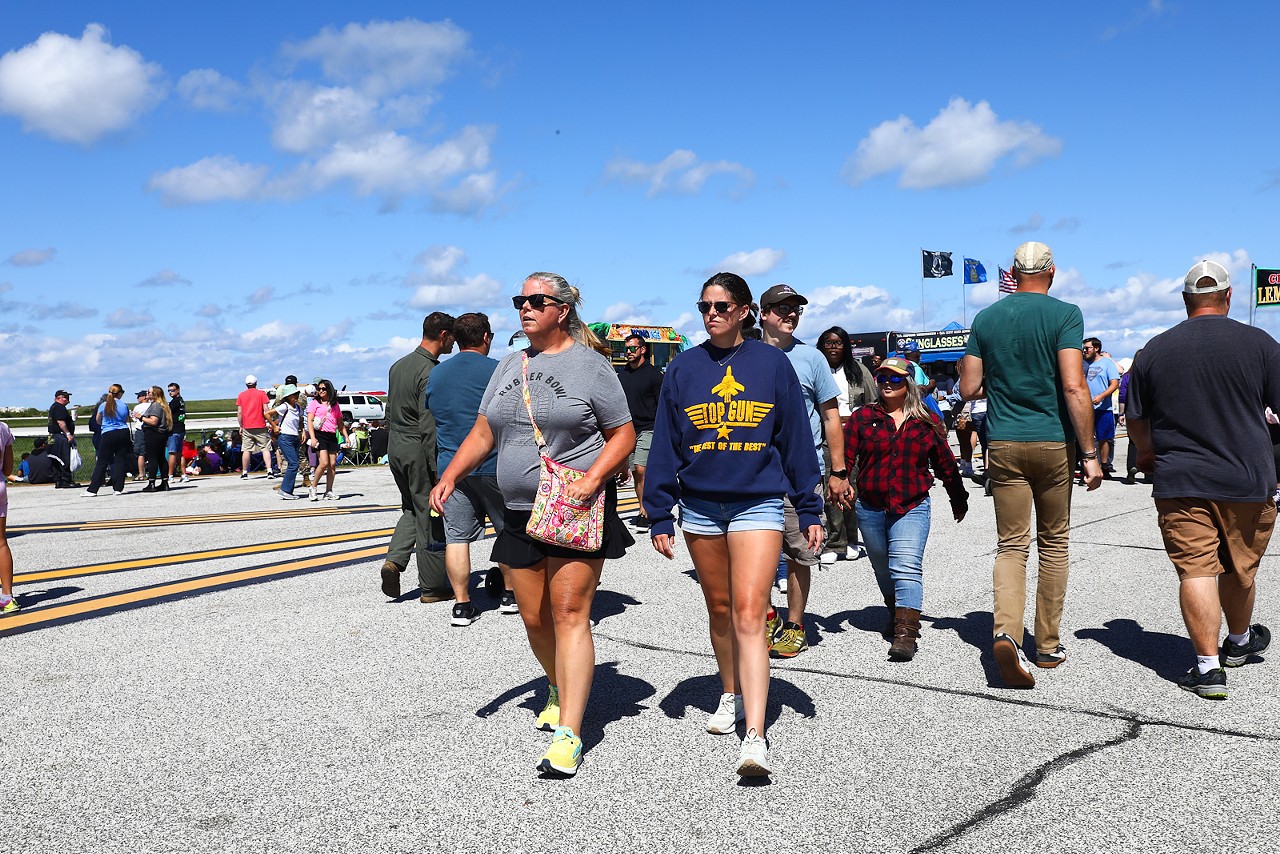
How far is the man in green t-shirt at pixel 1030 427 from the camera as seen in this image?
16.8 feet

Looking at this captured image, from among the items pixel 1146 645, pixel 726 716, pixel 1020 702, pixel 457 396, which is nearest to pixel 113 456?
pixel 457 396

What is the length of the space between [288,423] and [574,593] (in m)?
14.9

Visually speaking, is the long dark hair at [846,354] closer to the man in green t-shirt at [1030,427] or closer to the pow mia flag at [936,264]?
the man in green t-shirt at [1030,427]

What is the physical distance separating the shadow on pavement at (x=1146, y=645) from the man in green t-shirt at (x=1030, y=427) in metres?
0.47

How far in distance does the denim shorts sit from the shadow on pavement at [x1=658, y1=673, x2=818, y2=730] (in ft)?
3.06

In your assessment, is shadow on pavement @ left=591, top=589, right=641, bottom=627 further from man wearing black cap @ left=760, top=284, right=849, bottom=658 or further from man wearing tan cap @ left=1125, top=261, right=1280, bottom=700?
man wearing tan cap @ left=1125, top=261, right=1280, bottom=700

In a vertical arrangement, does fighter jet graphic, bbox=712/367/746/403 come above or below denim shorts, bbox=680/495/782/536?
above

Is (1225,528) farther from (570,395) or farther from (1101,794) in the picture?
(570,395)

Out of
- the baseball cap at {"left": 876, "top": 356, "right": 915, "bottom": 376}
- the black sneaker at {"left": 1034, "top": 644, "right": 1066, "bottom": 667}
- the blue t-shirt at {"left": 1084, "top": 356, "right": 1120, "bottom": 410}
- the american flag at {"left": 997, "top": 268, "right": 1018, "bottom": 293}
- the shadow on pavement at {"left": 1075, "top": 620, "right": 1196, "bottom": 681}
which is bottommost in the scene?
the shadow on pavement at {"left": 1075, "top": 620, "right": 1196, "bottom": 681}

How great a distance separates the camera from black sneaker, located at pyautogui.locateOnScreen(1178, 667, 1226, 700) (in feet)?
15.7

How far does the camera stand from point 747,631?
410 centimetres

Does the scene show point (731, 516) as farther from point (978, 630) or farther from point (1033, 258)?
point (978, 630)

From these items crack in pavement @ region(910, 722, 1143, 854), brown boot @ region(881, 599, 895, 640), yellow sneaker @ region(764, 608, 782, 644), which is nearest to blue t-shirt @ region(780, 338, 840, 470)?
yellow sneaker @ region(764, 608, 782, 644)

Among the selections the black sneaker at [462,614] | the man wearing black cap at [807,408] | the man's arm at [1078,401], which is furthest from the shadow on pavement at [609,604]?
the man's arm at [1078,401]
